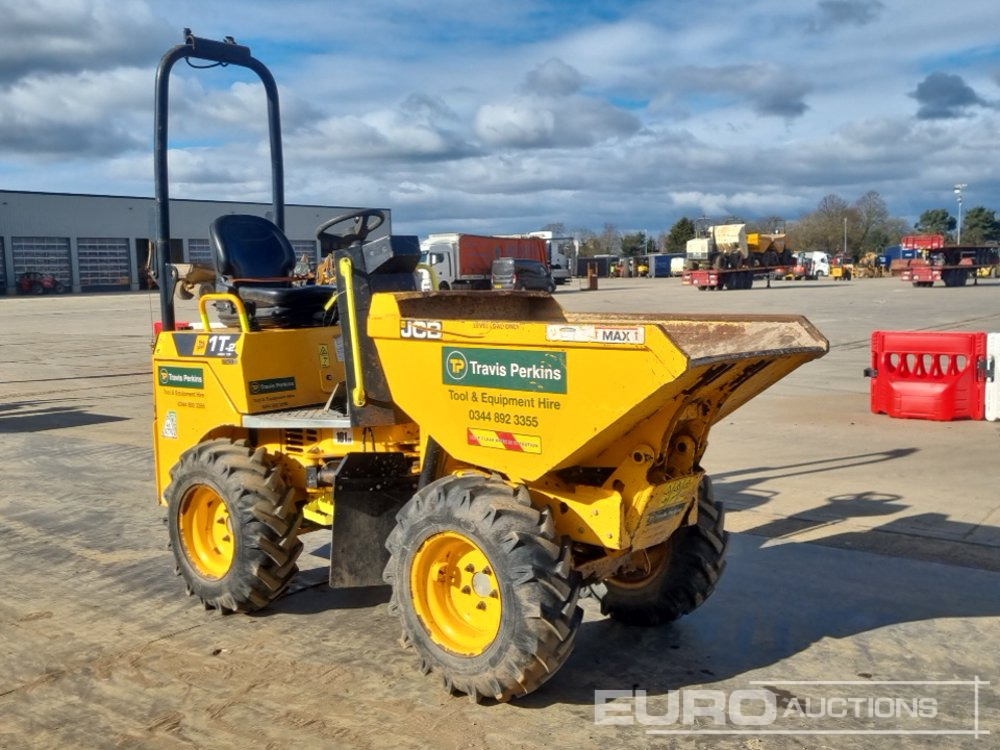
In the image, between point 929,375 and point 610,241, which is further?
point 610,241

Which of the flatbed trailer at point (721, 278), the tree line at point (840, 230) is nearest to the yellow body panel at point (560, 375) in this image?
the flatbed trailer at point (721, 278)

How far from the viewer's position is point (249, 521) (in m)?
4.96

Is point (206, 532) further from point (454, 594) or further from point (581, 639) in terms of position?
point (581, 639)

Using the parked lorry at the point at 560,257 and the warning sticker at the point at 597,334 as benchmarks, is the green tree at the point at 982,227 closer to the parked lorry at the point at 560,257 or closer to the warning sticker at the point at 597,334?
the parked lorry at the point at 560,257

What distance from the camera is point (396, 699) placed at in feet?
13.8

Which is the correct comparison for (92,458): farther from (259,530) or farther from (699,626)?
(699,626)

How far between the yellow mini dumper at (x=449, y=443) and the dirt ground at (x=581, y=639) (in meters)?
0.27

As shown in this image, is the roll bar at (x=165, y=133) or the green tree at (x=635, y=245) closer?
the roll bar at (x=165, y=133)

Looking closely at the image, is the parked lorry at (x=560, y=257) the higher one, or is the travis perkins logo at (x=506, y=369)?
the parked lorry at (x=560, y=257)

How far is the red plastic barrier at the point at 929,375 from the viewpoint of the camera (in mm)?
10711

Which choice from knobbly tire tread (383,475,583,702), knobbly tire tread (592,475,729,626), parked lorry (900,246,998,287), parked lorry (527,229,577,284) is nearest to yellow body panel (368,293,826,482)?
knobbly tire tread (383,475,583,702)

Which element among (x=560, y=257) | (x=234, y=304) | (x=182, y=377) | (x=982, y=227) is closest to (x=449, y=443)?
(x=234, y=304)

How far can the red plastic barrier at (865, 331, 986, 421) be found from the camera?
10.7m

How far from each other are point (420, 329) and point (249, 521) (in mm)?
1441
